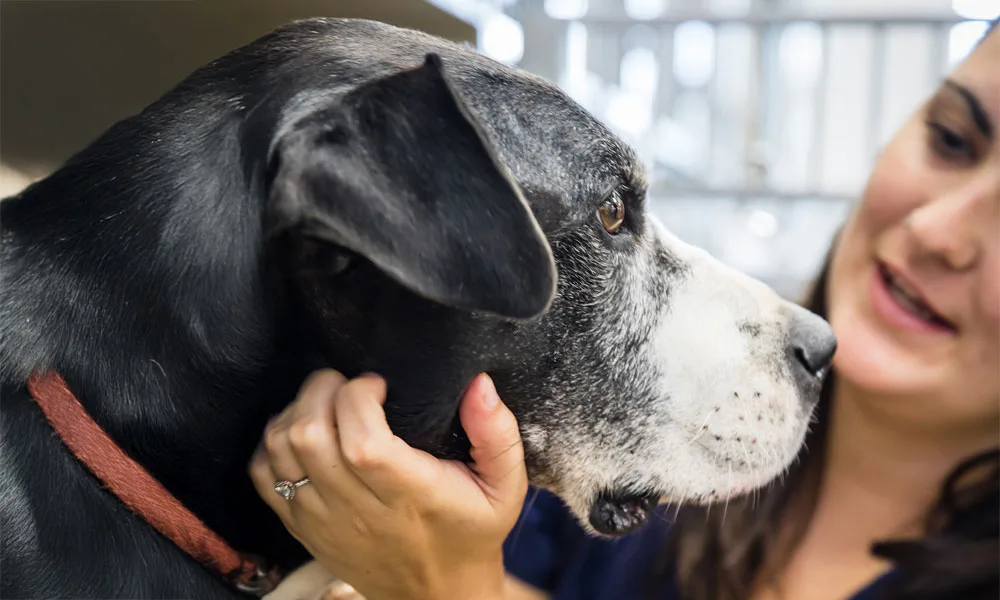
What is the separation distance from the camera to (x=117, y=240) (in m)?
0.82

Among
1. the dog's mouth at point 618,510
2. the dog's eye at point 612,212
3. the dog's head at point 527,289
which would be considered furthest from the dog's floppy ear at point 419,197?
the dog's mouth at point 618,510

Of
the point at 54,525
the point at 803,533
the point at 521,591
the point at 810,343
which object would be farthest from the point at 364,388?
the point at 803,533

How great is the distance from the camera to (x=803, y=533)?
146 centimetres

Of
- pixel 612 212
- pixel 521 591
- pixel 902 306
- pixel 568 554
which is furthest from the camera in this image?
pixel 568 554

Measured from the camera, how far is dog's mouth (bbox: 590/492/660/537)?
1.01 metres

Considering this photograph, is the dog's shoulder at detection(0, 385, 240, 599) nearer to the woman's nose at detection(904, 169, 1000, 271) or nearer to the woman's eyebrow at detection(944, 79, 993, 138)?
the woman's nose at detection(904, 169, 1000, 271)

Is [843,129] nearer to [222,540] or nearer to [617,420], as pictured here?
[617,420]

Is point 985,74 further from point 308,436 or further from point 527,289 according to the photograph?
point 308,436

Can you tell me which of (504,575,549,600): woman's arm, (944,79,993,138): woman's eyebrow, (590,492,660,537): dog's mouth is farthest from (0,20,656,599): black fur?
(944,79,993,138): woman's eyebrow

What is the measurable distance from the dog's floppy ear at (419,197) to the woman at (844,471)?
21cm

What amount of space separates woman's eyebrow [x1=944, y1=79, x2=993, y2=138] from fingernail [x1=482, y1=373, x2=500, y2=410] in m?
0.88

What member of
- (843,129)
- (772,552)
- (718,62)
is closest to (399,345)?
(772,552)

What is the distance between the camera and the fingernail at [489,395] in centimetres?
88

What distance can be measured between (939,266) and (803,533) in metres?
0.55
